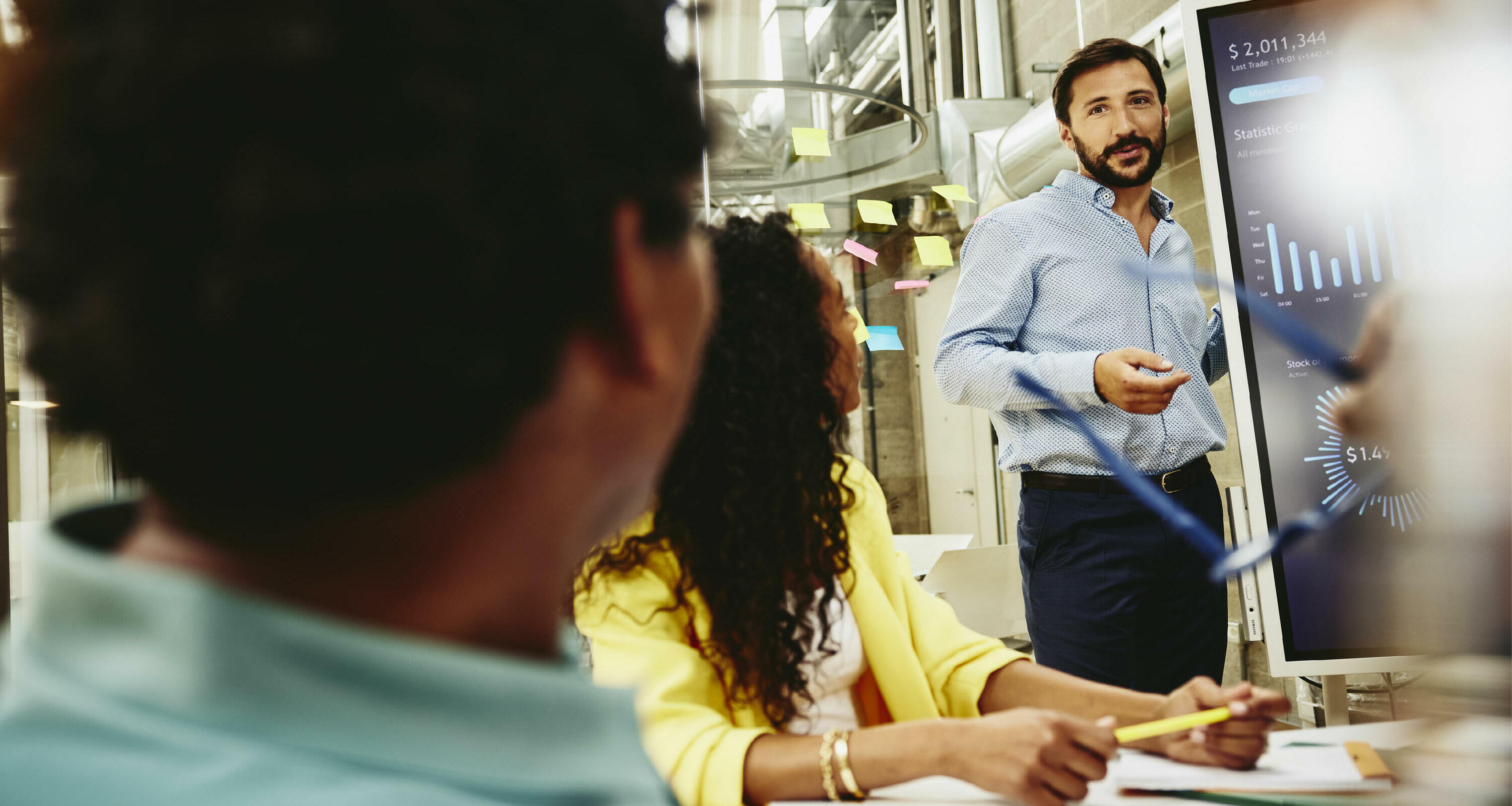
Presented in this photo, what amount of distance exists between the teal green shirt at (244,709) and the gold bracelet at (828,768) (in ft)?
2.31

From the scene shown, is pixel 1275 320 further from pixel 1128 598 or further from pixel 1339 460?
pixel 1128 598

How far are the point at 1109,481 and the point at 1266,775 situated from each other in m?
0.86

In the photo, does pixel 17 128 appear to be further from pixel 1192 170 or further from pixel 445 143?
pixel 1192 170

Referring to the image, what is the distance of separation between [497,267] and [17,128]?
121 millimetres

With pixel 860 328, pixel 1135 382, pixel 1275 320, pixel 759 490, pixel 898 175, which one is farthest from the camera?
pixel 898 175

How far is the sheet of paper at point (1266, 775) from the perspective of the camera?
788mm

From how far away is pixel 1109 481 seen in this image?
166 cm

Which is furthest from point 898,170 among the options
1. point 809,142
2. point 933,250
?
point 809,142

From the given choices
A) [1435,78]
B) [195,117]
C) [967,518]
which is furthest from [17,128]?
[967,518]

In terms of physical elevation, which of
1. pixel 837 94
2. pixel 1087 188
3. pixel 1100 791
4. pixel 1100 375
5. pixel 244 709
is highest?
pixel 837 94

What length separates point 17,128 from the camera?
9.2 inches

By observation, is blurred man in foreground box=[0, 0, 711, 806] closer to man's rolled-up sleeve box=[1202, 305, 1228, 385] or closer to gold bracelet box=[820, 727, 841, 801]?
gold bracelet box=[820, 727, 841, 801]

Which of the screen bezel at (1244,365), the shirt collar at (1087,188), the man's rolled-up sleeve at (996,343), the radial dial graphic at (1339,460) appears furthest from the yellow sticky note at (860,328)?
→ the radial dial graphic at (1339,460)

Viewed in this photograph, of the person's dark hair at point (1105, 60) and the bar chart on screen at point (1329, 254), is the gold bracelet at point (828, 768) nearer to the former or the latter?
the bar chart on screen at point (1329, 254)
